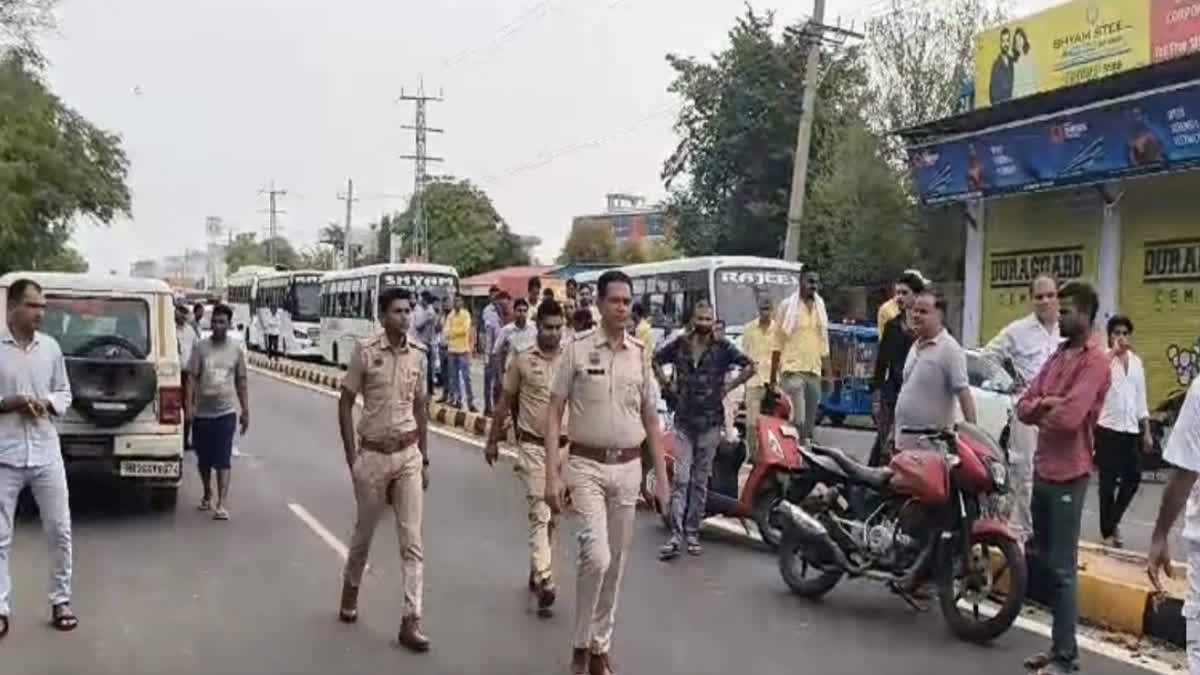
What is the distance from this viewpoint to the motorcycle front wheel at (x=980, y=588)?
6.90 metres

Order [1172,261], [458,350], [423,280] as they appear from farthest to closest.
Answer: [423,280] → [458,350] → [1172,261]

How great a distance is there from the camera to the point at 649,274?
23781 millimetres

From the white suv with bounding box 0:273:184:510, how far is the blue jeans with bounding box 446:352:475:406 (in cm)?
1001

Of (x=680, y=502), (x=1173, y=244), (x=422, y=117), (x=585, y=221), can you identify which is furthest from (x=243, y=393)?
(x=585, y=221)

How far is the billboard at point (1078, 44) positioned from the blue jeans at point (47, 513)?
16011mm

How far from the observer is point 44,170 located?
39000 millimetres

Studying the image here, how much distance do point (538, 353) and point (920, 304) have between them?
2.20m

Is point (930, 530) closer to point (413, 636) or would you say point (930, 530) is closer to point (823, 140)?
point (413, 636)

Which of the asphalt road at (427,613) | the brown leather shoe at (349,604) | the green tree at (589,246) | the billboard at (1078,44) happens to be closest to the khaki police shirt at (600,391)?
the asphalt road at (427,613)

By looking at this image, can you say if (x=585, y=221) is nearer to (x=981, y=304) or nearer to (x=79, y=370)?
(x=981, y=304)

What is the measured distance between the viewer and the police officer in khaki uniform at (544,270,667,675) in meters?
6.11

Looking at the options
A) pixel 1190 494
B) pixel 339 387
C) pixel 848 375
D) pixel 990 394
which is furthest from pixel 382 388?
pixel 848 375

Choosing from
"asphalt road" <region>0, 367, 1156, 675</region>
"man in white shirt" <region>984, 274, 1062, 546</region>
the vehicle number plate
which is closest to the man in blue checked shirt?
"asphalt road" <region>0, 367, 1156, 675</region>

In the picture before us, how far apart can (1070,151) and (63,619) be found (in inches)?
622
